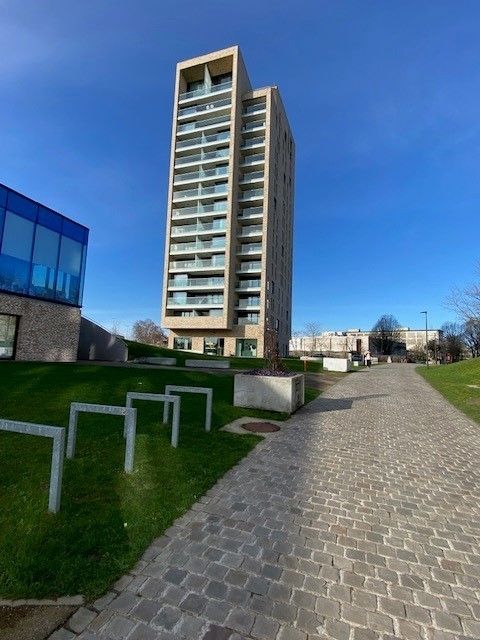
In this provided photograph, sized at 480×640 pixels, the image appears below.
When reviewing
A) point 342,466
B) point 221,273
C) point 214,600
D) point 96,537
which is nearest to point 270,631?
point 214,600

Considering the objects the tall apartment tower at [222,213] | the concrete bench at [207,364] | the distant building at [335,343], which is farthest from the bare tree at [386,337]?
the concrete bench at [207,364]

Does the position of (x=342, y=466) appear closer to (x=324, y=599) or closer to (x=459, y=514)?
(x=459, y=514)

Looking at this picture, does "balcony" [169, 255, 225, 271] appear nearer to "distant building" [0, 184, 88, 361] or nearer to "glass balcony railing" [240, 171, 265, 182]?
"glass balcony railing" [240, 171, 265, 182]

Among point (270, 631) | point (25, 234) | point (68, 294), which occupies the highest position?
point (25, 234)

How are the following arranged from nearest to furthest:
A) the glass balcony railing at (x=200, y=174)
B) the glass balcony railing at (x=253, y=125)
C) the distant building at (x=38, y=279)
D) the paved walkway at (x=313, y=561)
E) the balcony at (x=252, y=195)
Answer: the paved walkway at (x=313, y=561)
the distant building at (x=38, y=279)
the glass balcony railing at (x=200, y=174)
the balcony at (x=252, y=195)
the glass balcony railing at (x=253, y=125)

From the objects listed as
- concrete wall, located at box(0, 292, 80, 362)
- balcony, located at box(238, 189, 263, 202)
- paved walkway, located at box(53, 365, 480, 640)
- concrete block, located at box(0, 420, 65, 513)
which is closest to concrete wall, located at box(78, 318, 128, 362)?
concrete wall, located at box(0, 292, 80, 362)

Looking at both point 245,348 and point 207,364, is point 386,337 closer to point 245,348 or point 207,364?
point 245,348

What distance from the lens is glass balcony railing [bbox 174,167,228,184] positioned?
176 feet

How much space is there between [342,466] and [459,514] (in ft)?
6.33

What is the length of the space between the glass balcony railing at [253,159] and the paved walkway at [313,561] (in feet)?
180

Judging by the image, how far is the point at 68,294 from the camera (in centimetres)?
2305

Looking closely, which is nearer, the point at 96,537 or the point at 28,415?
the point at 96,537

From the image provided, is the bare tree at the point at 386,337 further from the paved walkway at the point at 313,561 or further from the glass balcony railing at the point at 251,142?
the paved walkway at the point at 313,561

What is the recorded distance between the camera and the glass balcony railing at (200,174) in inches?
2112
